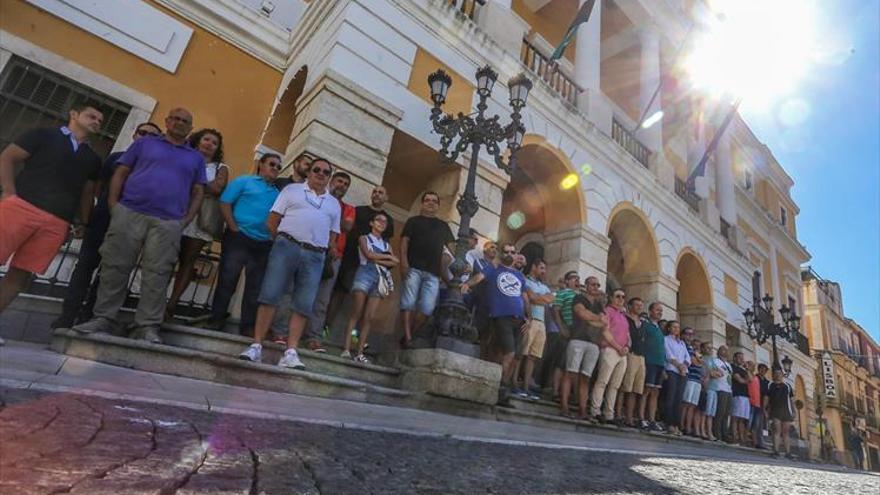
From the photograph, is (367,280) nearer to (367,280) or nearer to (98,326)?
(367,280)

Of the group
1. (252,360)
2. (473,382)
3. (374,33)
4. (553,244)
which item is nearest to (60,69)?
(374,33)

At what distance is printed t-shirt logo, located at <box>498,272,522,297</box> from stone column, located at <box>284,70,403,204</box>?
2.16m

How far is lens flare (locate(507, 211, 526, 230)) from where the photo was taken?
11.8 meters

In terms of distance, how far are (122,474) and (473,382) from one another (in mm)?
3840

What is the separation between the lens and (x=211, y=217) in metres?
4.55

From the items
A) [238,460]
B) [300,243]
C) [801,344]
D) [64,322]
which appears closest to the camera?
[238,460]

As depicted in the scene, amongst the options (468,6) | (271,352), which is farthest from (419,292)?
(468,6)

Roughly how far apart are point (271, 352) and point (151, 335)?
36.8 inches

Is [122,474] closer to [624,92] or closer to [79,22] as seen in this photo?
[79,22]

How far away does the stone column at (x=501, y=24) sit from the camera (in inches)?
358

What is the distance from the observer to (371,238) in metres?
5.12

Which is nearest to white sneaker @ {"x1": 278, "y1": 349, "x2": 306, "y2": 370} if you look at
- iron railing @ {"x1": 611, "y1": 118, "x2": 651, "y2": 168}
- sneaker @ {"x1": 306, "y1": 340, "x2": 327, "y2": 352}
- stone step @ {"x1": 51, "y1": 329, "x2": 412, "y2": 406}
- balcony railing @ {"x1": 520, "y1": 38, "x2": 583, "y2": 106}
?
stone step @ {"x1": 51, "y1": 329, "x2": 412, "y2": 406}

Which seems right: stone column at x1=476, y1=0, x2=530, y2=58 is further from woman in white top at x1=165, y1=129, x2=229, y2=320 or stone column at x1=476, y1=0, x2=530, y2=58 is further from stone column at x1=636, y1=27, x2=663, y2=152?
woman in white top at x1=165, y1=129, x2=229, y2=320

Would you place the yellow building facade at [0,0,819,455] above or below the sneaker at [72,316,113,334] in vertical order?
above
